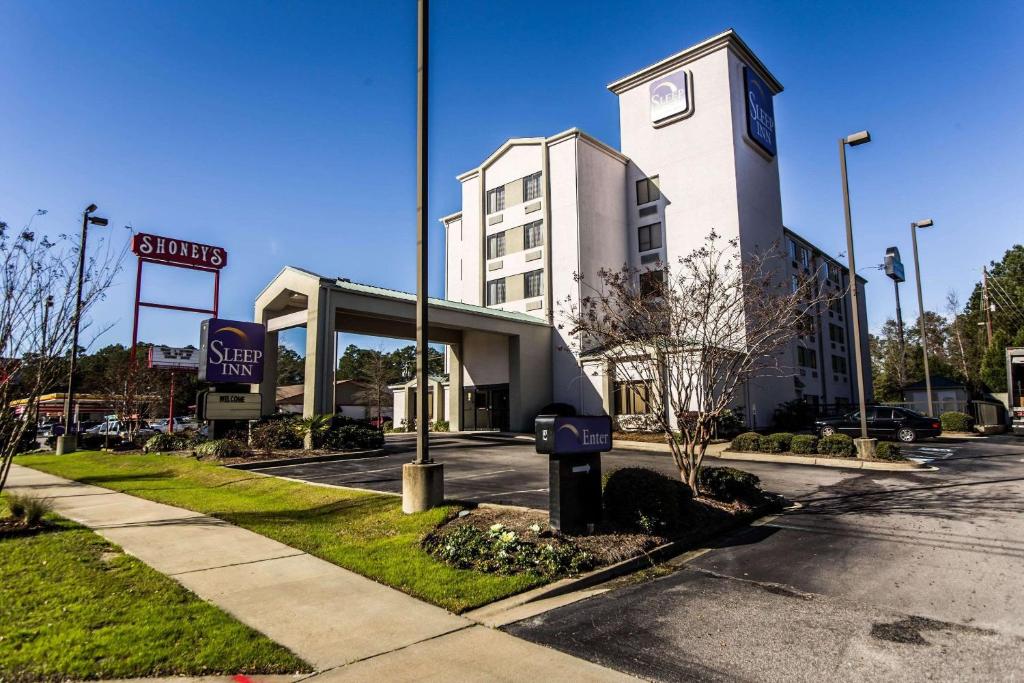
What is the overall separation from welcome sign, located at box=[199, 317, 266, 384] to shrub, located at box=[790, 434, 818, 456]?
64.6 ft

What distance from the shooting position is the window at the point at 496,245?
39219mm

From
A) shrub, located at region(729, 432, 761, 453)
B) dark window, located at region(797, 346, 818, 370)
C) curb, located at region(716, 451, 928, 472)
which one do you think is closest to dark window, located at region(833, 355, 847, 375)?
dark window, located at region(797, 346, 818, 370)

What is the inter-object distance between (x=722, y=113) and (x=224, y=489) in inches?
1304

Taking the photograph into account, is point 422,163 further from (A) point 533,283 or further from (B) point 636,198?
(B) point 636,198

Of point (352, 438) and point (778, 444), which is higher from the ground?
point (352, 438)

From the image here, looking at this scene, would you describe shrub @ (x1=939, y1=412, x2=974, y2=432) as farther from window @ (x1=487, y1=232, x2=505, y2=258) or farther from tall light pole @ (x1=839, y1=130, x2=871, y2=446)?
window @ (x1=487, y1=232, x2=505, y2=258)

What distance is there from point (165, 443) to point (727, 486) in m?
21.0

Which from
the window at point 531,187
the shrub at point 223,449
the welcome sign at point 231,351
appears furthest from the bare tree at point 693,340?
the window at point 531,187

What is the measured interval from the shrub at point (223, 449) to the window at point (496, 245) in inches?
916

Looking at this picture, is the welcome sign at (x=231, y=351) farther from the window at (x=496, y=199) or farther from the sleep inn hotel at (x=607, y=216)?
the window at (x=496, y=199)

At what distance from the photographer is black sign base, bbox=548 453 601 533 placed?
313 inches

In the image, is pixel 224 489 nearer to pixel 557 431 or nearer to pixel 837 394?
pixel 557 431

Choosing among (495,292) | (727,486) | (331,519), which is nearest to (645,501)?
(727,486)

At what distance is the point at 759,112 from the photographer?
37.4 m
